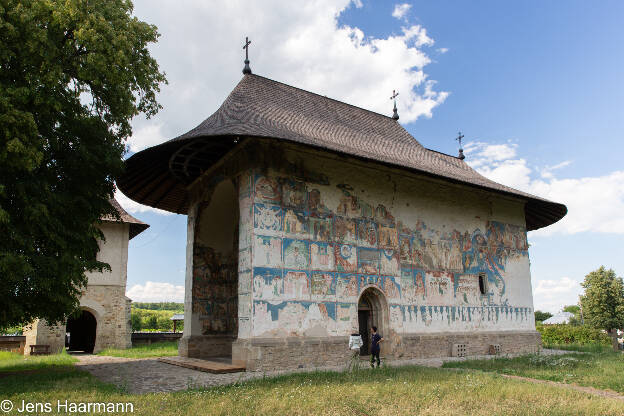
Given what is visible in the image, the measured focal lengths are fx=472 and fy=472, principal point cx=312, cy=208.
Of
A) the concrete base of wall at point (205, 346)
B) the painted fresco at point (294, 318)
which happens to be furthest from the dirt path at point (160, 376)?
the concrete base of wall at point (205, 346)

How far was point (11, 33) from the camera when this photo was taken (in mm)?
7520

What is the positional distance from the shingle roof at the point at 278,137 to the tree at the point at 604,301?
848 inches

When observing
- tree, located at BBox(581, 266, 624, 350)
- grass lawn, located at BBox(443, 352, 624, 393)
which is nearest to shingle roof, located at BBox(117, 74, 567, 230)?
grass lawn, located at BBox(443, 352, 624, 393)

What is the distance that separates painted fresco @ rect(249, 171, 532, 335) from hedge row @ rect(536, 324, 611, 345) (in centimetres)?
645

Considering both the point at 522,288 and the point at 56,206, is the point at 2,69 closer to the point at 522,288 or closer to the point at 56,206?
the point at 56,206

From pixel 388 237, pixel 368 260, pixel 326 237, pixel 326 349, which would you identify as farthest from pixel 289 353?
pixel 388 237

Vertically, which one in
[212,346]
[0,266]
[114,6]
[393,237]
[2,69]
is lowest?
[212,346]

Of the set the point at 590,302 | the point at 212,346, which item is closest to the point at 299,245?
the point at 212,346

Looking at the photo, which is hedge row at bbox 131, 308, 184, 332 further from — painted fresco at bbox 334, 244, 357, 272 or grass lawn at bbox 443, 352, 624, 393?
Result: grass lawn at bbox 443, 352, 624, 393

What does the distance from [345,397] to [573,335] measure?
1789 centimetres

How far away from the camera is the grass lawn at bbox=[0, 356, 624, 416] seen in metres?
5.60

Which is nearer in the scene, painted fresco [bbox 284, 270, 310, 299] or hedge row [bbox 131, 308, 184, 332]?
painted fresco [bbox 284, 270, 310, 299]

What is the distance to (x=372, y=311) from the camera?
12.0 metres

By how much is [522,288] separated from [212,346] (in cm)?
1013
